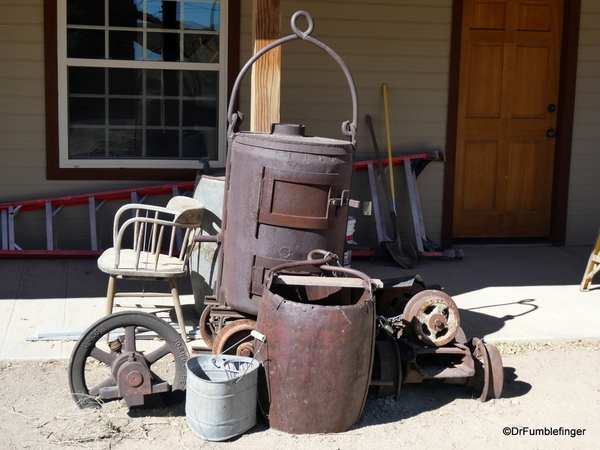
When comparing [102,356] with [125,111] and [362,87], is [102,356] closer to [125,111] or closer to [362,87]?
[125,111]

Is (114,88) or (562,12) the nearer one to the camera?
(114,88)

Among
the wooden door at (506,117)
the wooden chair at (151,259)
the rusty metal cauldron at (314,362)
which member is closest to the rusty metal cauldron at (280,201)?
the rusty metal cauldron at (314,362)

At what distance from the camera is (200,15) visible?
6.55 metres

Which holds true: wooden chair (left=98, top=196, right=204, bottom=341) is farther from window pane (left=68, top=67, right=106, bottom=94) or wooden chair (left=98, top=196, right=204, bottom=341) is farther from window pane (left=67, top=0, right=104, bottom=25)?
window pane (left=67, top=0, right=104, bottom=25)

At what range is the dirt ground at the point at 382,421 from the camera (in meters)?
3.42

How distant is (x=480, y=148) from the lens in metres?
7.29

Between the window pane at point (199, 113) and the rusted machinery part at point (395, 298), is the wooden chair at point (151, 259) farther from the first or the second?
the window pane at point (199, 113)

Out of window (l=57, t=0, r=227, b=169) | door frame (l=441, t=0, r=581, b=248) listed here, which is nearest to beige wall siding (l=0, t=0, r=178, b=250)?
window (l=57, t=0, r=227, b=169)

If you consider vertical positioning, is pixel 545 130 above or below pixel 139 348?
above

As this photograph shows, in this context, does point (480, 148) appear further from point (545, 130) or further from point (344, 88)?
point (344, 88)

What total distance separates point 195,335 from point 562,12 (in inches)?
190

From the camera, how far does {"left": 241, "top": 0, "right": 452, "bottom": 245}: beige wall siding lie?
6.75 meters

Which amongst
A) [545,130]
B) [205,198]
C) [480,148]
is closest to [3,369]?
[205,198]

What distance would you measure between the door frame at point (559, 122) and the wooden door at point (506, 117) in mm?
75
